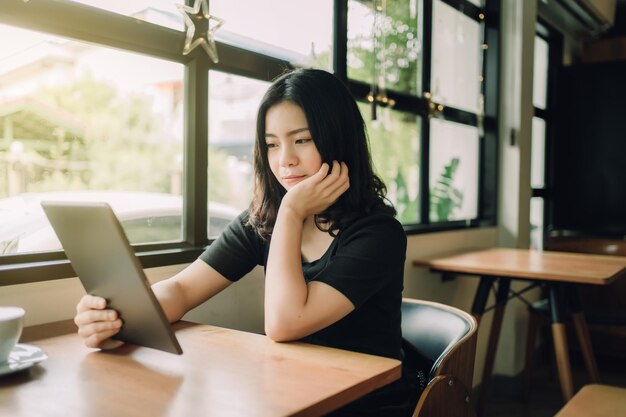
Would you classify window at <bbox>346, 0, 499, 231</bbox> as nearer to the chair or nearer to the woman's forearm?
the chair

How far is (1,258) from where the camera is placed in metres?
1.33

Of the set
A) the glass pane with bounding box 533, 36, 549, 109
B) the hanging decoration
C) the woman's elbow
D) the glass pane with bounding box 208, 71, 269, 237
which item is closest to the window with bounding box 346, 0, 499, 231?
the glass pane with bounding box 208, 71, 269, 237

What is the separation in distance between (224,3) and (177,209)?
708mm

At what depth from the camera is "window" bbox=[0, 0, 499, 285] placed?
143cm

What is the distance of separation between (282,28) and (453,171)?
1.79 meters

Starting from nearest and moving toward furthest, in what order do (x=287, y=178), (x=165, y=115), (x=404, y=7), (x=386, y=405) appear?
(x=386, y=405) → (x=287, y=178) → (x=165, y=115) → (x=404, y=7)

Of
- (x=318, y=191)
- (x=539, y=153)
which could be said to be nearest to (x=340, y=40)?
(x=318, y=191)

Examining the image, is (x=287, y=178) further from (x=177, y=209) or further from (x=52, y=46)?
(x=52, y=46)

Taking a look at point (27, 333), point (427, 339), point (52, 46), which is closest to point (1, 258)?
point (27, 333)

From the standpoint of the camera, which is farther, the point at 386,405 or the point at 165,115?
the point at 165,115

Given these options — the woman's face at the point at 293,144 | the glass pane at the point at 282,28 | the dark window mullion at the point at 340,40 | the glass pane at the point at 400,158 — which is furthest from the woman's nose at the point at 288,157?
the glass pane at the point at 400,158

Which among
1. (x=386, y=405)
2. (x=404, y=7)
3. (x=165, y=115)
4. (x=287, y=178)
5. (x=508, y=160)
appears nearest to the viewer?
(x=386, y=405)

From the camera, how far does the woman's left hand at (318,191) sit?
51.9 inches

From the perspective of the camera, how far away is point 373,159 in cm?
254
